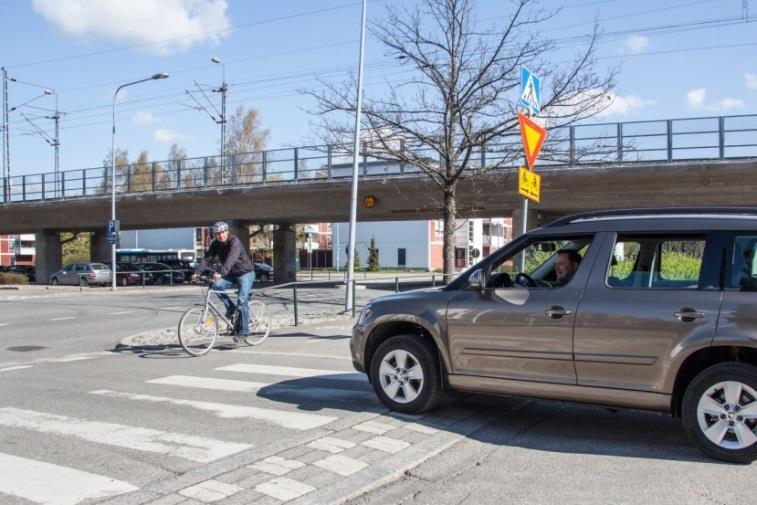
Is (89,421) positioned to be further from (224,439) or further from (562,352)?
(562,352)

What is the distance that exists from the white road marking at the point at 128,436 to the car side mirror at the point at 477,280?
7.27ft

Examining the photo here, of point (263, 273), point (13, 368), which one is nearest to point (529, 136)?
point (13, 368)

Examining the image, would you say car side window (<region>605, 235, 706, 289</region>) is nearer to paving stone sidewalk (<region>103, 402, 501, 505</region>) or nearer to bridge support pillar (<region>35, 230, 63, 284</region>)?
paving stone sidewalk (<region>103, 402, 501, 505</region>)

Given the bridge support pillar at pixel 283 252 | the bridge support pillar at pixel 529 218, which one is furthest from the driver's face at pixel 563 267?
the bridge support pillar at pixel 283 252

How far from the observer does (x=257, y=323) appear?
1091cm

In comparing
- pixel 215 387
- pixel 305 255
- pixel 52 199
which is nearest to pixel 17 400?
pixel 215 387

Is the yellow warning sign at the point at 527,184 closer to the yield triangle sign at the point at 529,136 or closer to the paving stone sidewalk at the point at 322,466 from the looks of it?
the yield triangle sign at the point at 529,136

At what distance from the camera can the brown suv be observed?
4.82m

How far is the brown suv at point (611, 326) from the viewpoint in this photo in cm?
482

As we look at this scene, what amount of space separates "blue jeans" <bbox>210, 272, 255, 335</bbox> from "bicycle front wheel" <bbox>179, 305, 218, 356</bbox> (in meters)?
0.33

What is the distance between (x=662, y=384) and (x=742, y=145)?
22.7 metres

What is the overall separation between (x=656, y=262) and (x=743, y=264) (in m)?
0.71

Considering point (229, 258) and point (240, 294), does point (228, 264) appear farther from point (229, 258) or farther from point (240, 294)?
point (240, 294)

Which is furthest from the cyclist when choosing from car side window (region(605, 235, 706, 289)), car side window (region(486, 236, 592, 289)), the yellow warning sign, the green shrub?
the green shrub
